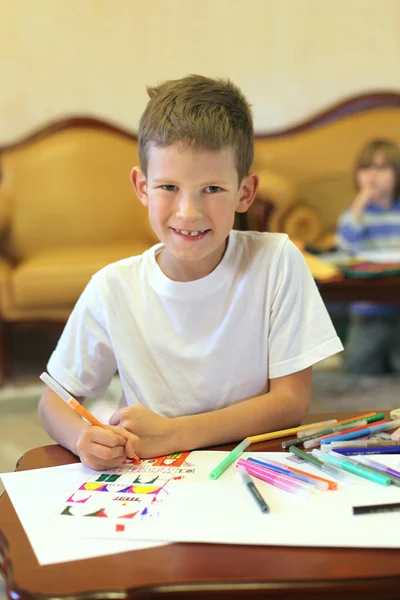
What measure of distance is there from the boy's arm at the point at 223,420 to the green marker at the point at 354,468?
125mm

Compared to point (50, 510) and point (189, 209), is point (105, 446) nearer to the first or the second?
point (50, 510)

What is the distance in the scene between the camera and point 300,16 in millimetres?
3467

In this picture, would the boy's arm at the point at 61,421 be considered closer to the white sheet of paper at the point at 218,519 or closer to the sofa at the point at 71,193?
the white sheet of paper at the point at 218,519

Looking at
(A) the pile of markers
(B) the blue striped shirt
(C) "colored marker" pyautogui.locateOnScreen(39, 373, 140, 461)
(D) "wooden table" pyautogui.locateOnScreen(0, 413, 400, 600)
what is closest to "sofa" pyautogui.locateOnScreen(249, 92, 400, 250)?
(B) the blue striped shirt

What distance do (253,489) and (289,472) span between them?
60 millimetres

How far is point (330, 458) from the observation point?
892mm

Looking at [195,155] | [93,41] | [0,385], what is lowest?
[0,385]

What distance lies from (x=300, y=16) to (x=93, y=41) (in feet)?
3.22

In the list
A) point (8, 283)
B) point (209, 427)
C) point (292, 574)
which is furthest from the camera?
point (8, 283)

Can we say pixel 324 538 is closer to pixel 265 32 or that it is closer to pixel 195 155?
pixel 195 155

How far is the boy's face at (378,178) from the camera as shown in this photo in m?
2.96

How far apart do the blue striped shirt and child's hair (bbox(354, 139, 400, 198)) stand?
0.21 m

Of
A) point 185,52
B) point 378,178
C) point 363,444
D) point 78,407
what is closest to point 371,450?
point 363,444

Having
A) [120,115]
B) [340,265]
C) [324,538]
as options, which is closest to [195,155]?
[324,538]
